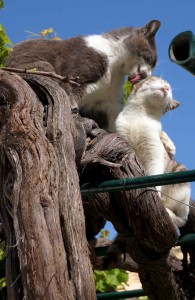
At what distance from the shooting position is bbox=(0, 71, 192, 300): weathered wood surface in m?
2.29

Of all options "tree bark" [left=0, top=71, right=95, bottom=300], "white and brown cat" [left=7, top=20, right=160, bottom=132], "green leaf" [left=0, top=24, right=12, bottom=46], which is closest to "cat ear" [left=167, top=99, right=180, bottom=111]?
"white and brown cat" [left=7, top=20, right=160, bottom=132]

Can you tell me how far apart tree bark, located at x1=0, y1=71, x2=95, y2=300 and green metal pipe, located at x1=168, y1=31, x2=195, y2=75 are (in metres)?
0.69

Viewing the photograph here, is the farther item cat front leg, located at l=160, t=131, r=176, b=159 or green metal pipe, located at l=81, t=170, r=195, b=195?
cat front leg, located at l=160, t=131, r=176, b=159

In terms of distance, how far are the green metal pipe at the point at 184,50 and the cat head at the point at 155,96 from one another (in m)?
1.31

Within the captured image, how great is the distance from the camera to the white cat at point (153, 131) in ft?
14.6

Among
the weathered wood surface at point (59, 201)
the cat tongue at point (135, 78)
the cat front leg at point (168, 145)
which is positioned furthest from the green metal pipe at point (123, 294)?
the cat tongue at point (135, 78)

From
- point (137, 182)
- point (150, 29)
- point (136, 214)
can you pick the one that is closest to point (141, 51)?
point (150, 29)

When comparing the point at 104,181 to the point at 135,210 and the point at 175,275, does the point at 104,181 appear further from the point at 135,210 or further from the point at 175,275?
the point at 175,275

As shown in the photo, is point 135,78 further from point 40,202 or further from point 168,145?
point 40,202

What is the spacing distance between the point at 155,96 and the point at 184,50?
1333mm

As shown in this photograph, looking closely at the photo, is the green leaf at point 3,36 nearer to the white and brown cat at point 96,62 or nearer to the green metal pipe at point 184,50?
the white and brown cat at point 96,62

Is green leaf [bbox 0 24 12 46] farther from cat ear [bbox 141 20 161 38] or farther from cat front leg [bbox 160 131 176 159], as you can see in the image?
cat ear [bbox 141 20 161 38]

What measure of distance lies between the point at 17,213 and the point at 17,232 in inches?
Result: 4.0

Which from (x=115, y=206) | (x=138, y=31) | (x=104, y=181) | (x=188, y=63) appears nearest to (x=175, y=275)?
(x=115, y=206)
